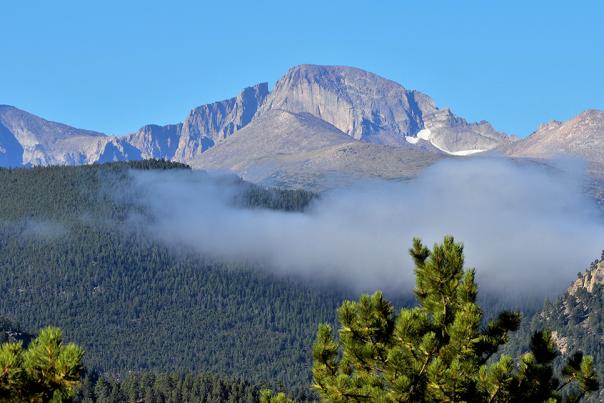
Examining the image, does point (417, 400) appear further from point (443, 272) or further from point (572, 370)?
point (572, 370)

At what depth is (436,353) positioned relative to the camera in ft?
167

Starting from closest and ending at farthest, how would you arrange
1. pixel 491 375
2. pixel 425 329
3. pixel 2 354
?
pixel 2 354, pixel 491 375, pixel 425 329

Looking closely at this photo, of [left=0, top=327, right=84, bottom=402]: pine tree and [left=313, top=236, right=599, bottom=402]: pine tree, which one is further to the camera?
[left=313, top=236, right=599, bottom=402]: pine tree

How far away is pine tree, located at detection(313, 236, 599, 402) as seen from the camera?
4862 centimetres

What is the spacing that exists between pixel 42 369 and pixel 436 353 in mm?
20037

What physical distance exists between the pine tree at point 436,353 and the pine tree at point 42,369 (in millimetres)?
16187

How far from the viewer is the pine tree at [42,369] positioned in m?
36.0

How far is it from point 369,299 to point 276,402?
6482 millimetres

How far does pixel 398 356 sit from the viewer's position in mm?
49188

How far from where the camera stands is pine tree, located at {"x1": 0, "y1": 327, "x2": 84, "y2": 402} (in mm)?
36031

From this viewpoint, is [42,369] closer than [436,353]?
Yes

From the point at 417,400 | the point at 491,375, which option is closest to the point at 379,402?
the point at 417,400

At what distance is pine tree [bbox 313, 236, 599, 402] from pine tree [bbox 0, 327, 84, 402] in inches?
637

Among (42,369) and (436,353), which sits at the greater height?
(436,353)
